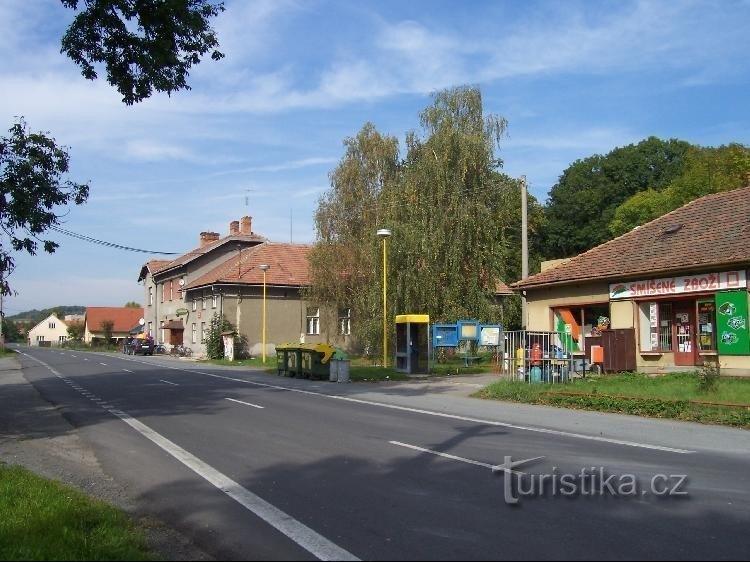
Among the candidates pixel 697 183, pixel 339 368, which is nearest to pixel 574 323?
pixel 339 368

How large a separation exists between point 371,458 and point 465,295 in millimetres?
24376

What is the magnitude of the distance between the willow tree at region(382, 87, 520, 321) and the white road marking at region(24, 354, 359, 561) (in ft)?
73.1

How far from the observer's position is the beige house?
503 feet

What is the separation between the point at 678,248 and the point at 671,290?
5.53 feet

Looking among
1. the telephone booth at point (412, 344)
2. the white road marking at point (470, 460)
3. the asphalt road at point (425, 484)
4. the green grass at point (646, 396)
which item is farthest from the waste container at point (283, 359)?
the white road marking at point (470, 460)

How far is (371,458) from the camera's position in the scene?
32.4ft

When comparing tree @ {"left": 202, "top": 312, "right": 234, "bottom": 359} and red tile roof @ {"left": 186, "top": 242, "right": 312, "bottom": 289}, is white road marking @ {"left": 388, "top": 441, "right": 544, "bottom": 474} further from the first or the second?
tree @ {"left": 202, "top": 312, "right": 234, "bottom": 359}

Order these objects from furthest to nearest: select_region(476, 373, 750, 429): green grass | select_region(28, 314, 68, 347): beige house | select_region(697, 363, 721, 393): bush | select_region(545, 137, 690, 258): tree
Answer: select_region(28, 314, 68, 347): beige house → select_region(545, 137, 690, 258): tree → select_region(697, 363, 721, 393): bush → select_region(476, 373, 750, 429): green grass

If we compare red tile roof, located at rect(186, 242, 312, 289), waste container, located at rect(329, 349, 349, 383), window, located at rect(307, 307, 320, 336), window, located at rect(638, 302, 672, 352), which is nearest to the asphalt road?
window, located at rect(638, 302, 672, 352)

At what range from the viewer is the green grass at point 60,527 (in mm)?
5602

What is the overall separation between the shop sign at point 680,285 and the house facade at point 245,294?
24412mm

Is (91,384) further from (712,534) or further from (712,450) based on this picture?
(712,534)

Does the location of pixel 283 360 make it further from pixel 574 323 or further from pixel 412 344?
pixel 574 323

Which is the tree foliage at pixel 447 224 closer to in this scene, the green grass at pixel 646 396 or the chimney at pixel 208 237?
the green grass at pixel 646 396
